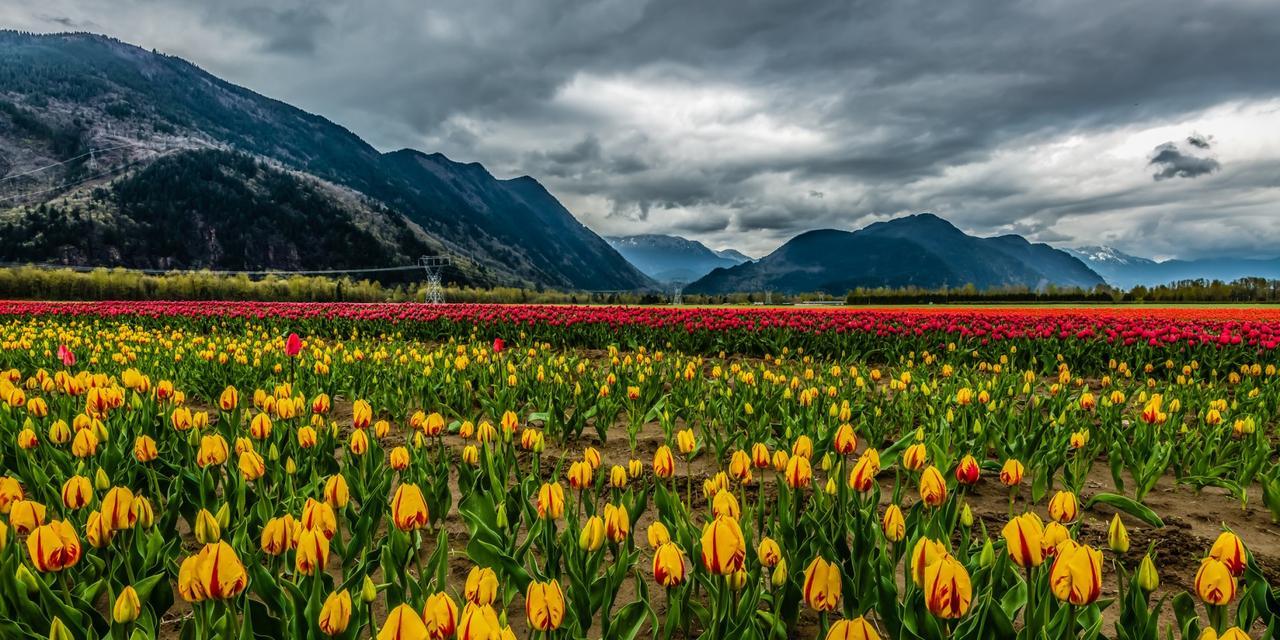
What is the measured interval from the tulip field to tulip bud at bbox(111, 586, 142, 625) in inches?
0.6

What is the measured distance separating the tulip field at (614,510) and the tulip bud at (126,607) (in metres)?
0.01

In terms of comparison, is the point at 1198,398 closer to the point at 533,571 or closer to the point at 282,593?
the point at 533,571

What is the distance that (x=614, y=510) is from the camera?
9.16 ft

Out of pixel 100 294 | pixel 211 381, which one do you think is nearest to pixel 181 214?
pixel 100 294

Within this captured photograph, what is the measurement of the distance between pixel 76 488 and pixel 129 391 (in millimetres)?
4851

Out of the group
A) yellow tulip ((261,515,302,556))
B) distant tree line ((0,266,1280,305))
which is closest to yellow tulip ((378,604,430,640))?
yellow tulip ((261,515,302,556))

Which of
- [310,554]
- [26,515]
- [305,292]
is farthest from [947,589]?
[305,292]

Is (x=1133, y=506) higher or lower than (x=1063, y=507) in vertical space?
lower

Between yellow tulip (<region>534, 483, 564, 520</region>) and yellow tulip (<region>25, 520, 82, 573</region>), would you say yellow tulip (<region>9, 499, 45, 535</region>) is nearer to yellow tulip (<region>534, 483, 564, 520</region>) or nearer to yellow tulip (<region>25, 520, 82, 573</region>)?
yellow tulip (<region>25, 520, 82, 573</region>)

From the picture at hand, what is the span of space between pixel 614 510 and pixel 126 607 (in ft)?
5.70

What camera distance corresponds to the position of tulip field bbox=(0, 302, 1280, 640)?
2348 millimetres

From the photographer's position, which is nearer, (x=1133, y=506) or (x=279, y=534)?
(x=279, y=534)

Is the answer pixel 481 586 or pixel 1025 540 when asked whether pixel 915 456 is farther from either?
pixel 481 586

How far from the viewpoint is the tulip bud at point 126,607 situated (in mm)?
2219
